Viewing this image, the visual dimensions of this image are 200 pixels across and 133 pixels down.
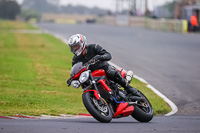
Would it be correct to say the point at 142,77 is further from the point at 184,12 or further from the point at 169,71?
the point at 184,12

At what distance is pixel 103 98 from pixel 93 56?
0.87 metres

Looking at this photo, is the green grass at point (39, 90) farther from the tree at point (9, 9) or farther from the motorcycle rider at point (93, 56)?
the tree at point (9, 9)

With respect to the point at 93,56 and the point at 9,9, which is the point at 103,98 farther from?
the point at 9,9

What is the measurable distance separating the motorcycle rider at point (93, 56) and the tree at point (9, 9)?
273ft

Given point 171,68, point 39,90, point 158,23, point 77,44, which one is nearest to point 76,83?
point 77,44

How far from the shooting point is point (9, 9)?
94438 mm

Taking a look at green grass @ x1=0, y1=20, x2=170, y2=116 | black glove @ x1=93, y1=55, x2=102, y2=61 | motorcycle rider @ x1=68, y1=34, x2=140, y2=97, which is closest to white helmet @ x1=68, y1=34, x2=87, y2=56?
A: motorcycle rider @ x1=68, y1=34, x2=140, y2=97

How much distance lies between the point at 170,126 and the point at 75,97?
16.3 feet

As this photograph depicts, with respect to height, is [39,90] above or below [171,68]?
above

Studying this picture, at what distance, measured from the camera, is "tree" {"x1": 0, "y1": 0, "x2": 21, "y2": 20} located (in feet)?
299

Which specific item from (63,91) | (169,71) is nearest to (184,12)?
(169,71)

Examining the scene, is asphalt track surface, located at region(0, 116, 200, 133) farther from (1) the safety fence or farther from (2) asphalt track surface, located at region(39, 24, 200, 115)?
(1) the safety fence

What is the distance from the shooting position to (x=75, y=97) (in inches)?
510

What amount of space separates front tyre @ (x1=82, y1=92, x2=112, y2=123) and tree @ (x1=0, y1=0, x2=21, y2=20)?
84.1 metres
